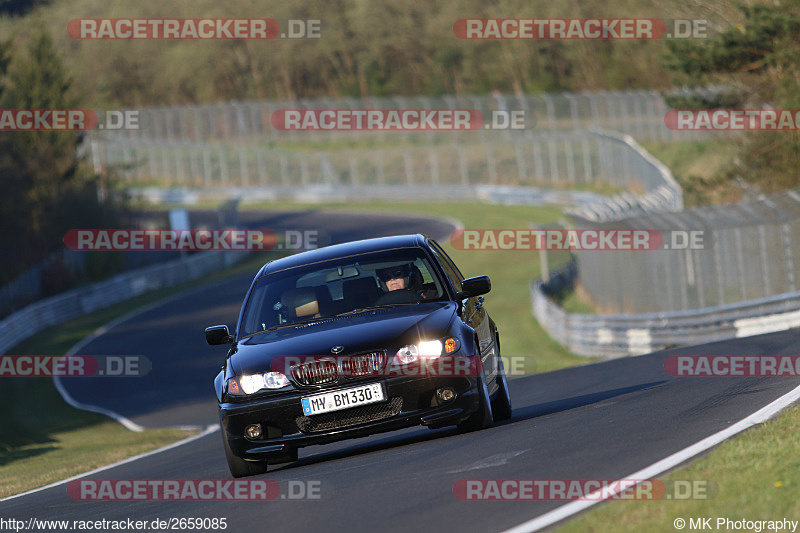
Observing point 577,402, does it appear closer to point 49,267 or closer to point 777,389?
point 777,389

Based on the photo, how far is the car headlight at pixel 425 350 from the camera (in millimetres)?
9195

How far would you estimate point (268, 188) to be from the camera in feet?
247

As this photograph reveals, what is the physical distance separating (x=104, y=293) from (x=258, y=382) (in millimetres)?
37228

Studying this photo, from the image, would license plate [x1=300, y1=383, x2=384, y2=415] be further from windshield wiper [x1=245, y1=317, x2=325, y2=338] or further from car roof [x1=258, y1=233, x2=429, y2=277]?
car roof [x1=258, y1=233, x2=429, y2=277]

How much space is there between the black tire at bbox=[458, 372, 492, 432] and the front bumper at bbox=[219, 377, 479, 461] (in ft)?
0.97

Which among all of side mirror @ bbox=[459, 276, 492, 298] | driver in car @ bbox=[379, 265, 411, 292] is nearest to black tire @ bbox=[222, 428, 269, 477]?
driver in car @ bbox=[379, 265, 411, 292]

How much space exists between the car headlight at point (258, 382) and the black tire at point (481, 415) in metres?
1.49

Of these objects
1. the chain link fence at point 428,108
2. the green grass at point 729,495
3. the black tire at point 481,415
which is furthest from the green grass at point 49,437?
the chain link fence at point 428,108

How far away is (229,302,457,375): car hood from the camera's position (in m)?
9.25

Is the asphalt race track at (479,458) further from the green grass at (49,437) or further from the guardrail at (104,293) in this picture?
the guardrail at (104,293)

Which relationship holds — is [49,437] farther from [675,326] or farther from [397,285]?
[397,285]

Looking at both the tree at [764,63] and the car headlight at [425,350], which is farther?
the tree at [764,63]

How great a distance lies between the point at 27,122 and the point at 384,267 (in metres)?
49.3

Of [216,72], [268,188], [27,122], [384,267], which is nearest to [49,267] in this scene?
[27,122]
